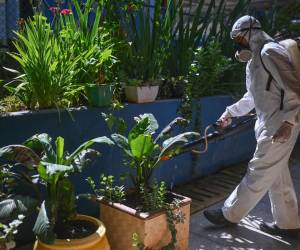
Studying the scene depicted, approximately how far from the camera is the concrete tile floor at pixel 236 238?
349 centimetres

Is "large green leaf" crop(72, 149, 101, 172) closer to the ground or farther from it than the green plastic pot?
closer to the ground

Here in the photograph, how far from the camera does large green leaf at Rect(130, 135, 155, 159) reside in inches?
114

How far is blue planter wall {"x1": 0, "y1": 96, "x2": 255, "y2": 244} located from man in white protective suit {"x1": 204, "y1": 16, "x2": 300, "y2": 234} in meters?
0.96

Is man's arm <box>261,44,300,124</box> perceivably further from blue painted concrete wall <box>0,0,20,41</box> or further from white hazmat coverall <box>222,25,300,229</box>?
blue painted concrete wall <box>0,0,20,41</box>

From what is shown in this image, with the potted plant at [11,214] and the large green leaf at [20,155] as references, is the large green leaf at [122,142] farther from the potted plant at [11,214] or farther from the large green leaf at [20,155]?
the potted plant at [11,214]

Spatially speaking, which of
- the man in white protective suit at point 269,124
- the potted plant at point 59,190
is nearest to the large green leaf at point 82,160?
the potted plant at point 59,190

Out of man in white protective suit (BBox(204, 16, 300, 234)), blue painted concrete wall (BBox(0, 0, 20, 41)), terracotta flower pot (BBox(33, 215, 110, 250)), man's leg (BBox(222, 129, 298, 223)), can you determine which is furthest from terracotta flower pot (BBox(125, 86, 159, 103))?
blue painted concrete wall (BBox(0, 0, 20, 41))

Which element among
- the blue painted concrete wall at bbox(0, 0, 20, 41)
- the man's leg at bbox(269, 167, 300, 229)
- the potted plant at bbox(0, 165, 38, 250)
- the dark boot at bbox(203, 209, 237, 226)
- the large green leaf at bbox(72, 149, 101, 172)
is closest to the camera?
the potted plant at bbox(0, 165, 38, 250)

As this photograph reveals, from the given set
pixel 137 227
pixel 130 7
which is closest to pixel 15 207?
pixel 137 227

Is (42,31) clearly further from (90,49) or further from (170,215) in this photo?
(170,215)

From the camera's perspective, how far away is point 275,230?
12.3 ft

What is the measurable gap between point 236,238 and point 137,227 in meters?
1.17

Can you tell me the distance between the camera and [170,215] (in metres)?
2.90

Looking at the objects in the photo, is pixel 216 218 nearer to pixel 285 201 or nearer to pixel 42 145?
pixel 285 201
